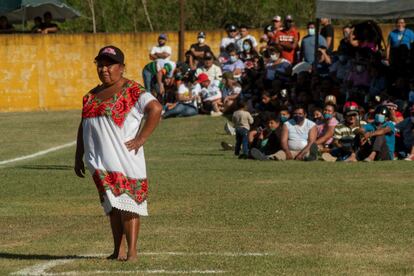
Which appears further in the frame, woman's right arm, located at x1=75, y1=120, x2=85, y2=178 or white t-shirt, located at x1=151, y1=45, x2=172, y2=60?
white t-shirt, located at x1=151, y1=45, x2=172, y2=60

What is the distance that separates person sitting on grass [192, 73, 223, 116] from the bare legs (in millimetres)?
22356

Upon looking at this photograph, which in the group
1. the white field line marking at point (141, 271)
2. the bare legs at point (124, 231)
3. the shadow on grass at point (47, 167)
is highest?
the bare legs at point (124, 231)

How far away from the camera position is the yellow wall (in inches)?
1503

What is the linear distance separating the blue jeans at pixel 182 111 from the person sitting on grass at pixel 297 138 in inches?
435

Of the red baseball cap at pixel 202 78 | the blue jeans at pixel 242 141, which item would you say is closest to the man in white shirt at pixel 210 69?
the red baseball cap at pixel 202 78

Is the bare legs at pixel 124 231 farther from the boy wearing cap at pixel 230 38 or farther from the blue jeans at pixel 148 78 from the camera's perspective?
the boy wearing cap at pixel 230 38

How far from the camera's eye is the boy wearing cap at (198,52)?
114 ft

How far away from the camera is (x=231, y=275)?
30.1 ft

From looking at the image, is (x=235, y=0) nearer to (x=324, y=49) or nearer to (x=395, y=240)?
(x=324, y=49)

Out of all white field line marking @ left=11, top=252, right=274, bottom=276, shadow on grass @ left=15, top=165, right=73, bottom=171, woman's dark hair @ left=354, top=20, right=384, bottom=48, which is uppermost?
white field line marking @ left=11, top=252, right=274, bottom=276

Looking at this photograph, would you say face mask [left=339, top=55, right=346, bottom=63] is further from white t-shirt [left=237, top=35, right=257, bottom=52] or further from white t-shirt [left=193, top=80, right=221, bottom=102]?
white t-shirt [left=237, top=35, right=257, bottom=52]

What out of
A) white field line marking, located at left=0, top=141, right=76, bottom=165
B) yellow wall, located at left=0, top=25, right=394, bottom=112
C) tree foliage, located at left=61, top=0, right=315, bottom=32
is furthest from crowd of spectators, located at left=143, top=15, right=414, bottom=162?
tree foliage, located at left=61, top=0, right=315, bottom=32

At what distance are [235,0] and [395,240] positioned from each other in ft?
99.2

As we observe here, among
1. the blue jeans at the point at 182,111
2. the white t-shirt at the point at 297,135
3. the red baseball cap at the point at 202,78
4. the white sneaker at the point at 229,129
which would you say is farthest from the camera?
the red baseball cap at the point at 202,78
